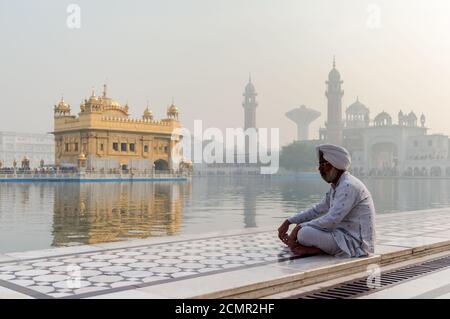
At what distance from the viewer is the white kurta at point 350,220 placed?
4.34m

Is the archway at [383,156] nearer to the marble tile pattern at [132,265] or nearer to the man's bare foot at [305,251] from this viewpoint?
the marble tile pattern at [132,265]

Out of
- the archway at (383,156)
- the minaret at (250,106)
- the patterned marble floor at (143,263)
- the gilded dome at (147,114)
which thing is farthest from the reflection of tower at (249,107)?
the patterned marble floor at (143,263)

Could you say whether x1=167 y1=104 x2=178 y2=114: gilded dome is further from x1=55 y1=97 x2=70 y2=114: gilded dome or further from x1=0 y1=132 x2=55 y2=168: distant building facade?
x1=0 y1=132 x2=55 y2=168: distant building facade

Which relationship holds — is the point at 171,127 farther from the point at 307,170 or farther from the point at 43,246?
the point at 43,246

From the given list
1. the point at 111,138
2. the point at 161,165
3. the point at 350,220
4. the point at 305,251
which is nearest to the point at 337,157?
the point at 350,220

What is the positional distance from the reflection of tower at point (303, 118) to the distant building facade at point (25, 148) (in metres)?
75.3

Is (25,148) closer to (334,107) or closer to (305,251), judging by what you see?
(334,107)

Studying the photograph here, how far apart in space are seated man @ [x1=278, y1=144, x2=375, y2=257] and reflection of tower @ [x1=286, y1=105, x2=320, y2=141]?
439ft

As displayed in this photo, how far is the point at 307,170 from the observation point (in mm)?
71625

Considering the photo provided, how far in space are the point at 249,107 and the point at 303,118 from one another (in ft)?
123

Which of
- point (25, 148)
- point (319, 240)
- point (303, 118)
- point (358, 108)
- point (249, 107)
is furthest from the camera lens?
point (303, 118)

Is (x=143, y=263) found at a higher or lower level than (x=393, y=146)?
lower

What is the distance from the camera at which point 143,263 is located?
4.23 metres
